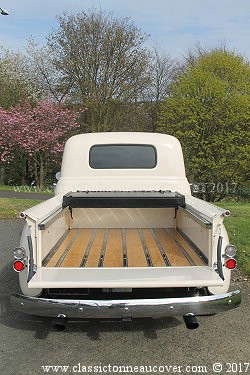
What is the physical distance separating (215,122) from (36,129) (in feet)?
31.9

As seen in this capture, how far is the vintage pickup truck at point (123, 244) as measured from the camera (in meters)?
2.79

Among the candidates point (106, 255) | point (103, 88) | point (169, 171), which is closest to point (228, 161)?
point (103, 88)

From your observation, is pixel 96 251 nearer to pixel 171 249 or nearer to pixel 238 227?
pixel 171 249

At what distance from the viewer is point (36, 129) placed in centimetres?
2031

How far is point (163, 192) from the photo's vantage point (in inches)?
187

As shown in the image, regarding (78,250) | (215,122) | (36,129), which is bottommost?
(78,250)

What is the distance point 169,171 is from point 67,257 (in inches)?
86.8

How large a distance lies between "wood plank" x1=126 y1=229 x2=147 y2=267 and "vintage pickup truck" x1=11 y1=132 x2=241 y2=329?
11 mm

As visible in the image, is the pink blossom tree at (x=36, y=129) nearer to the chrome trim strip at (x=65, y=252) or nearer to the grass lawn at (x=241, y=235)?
the grass lawn at (x=241, y=235)

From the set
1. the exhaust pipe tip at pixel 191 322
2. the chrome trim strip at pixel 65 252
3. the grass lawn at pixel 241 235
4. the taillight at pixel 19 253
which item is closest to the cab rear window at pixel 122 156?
the chrome trim strip at pixel 65 252

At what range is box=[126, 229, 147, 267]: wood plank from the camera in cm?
338

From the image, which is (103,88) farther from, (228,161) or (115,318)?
(115,318)

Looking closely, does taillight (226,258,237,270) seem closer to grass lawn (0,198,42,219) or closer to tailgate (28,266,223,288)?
tailgate (28,266,223,288)

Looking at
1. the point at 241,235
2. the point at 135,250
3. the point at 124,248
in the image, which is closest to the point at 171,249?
the point at 135,250
